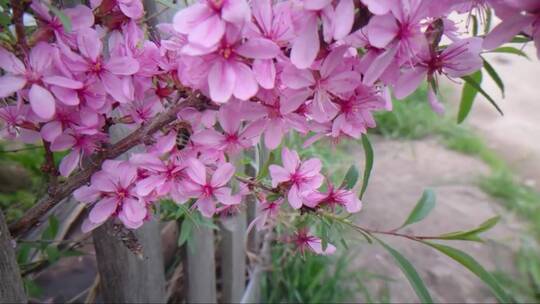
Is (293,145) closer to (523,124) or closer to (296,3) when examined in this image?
(296,3)

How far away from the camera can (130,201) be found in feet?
1.64

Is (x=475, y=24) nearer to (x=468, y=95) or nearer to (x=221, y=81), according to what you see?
(x=468, y=95)

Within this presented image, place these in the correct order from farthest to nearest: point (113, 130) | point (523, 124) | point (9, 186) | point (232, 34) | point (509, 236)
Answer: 1. point (523, 124)
2. point (509, 236)
3. point (9, 186)
4. point (113, 130)
5. point (232, 34)

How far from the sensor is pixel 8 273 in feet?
1.74

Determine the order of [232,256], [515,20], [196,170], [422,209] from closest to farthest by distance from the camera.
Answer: [515,20], [196,170], [422,209], [232,256]

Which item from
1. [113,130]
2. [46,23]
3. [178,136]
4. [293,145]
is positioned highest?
[46,23]

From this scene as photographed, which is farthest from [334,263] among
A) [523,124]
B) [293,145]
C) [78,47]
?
[523,124]

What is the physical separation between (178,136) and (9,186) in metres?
1.31

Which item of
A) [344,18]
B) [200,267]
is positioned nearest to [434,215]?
[200,267]

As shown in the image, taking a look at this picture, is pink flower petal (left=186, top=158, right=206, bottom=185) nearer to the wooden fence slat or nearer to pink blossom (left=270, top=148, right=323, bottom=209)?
pink blossom (left=270, top=148, right=323, bottom=209)

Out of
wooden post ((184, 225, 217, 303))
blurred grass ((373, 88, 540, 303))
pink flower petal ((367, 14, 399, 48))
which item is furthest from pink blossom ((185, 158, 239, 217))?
blurred grass ((373, 88, 540, 303))

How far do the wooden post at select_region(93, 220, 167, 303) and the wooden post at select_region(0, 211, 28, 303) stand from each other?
217 millimetres

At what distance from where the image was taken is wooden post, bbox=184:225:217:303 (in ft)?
3.68

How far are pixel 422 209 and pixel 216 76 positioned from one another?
1.91 feet
